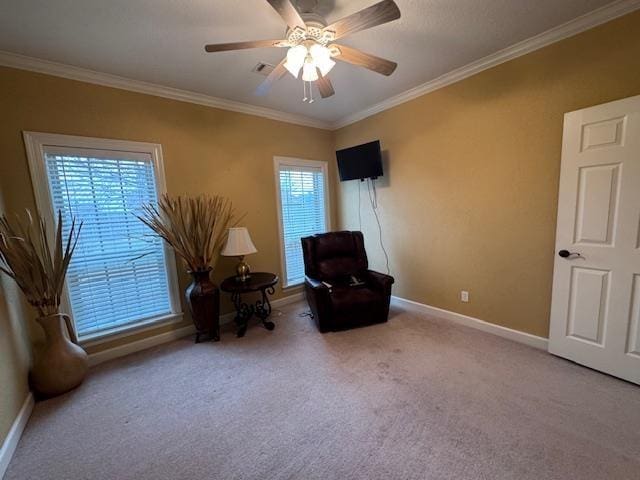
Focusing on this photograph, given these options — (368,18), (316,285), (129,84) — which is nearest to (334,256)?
(316,285)

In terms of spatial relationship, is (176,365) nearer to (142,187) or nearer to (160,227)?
(160,227)

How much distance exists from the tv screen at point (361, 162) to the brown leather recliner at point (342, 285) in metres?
0.81

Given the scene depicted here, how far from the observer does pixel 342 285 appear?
3.11 metres

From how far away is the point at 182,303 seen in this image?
114 inches

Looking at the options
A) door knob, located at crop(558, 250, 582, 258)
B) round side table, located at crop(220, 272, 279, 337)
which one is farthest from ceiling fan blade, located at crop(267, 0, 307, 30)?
door knob, located at crop(558, 250, 582, 258)

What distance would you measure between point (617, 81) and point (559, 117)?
34 cm

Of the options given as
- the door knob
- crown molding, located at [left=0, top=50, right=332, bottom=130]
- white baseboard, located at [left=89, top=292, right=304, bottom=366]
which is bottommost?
white baseboard, located at [left=89, top=292, right=304, bottom=366]

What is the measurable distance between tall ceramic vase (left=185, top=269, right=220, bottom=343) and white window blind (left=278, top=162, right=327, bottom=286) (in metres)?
1.21

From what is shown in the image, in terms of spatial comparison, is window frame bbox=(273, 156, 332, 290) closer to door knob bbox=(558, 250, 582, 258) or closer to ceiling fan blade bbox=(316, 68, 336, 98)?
ceiling fan blade bbox=(316, 68, 336, 98)

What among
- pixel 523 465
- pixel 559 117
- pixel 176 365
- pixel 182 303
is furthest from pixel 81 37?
pixel 523 465

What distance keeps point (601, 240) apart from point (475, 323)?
1.30m

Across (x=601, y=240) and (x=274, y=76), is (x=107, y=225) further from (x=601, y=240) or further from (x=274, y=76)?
(x=601, y=240)

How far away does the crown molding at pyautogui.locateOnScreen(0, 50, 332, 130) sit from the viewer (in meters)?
2.05

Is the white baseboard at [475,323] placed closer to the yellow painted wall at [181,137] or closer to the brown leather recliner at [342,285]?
the brown leather recliner at [342,285]
